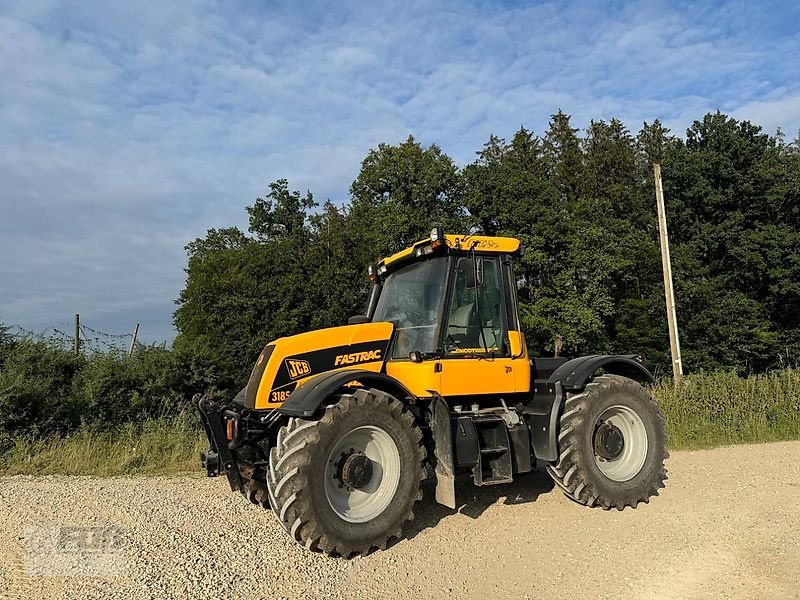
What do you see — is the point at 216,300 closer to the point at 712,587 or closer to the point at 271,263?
the point at 271,263

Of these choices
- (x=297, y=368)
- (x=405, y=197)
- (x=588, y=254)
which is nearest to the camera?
(x=297, y=368)

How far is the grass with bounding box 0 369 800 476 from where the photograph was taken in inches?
353

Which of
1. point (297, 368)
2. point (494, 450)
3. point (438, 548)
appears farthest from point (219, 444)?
point (494, 450)

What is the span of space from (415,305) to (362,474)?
1863 millimetres

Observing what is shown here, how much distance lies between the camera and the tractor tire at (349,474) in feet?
16.0

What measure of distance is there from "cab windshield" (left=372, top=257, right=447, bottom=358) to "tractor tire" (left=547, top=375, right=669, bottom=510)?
1.62m

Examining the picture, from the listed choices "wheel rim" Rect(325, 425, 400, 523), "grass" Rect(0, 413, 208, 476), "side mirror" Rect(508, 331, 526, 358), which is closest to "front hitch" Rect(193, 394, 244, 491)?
"wheel rim" Rect(325, 425, 400, 523)

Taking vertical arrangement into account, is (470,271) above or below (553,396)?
above

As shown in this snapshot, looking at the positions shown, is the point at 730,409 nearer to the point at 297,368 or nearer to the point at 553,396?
the point at 553,396

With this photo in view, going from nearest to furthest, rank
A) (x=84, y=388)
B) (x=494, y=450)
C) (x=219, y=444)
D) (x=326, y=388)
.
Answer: (x=326, y=388) → (x=219, y=444) → (x=494, y=450) → (x=84, y=388)

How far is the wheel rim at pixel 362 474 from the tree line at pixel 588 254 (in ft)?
73.3

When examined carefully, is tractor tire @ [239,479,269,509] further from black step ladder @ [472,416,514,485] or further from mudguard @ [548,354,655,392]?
mudguard @ [548,354,655,392]

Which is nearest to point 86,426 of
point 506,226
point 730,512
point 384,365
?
point 384,365

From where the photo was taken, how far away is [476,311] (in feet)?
20.9
